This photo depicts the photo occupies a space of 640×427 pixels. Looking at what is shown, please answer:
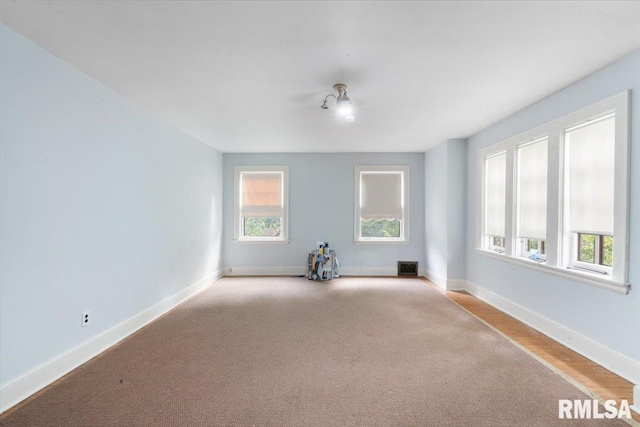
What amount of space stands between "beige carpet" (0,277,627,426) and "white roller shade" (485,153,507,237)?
1.39 meters

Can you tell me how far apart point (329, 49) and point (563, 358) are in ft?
11.0

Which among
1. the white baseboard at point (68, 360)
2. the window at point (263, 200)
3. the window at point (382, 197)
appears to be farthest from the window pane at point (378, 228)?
the white baseboard at point (68, 360)

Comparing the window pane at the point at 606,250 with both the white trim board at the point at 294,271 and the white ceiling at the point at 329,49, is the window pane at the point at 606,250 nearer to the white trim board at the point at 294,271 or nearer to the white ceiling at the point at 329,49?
the white ceiling at the point at 329,49

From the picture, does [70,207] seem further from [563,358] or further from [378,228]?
[378,228]

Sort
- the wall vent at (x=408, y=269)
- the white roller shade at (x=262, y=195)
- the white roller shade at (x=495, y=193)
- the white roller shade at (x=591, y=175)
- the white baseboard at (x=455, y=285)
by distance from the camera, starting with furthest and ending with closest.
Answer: the white roller shade at (x=262, y=195)
the wall vent at (x=408, y=269)
the white baseboard at (x=455, y=285)
the white roller shade at (x=495, y=193)
the white roller shade at (x=591, y=175)

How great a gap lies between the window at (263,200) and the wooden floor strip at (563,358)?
12.3ft

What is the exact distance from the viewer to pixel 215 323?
10.8 ft

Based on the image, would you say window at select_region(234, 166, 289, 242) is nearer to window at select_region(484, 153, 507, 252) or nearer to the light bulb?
the light bulb

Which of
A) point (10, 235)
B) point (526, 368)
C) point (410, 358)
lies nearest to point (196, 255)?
point (10, 235)

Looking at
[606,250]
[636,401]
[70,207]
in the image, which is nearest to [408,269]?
[606,250]

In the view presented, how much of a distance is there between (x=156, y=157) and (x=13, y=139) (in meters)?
1.62

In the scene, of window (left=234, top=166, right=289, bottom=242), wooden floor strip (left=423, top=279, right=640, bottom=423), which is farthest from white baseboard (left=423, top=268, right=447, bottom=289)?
window (left=234, top=166, right=289, bottom=242)

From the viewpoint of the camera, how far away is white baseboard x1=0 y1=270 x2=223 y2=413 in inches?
73.4

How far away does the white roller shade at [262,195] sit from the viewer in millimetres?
5809
